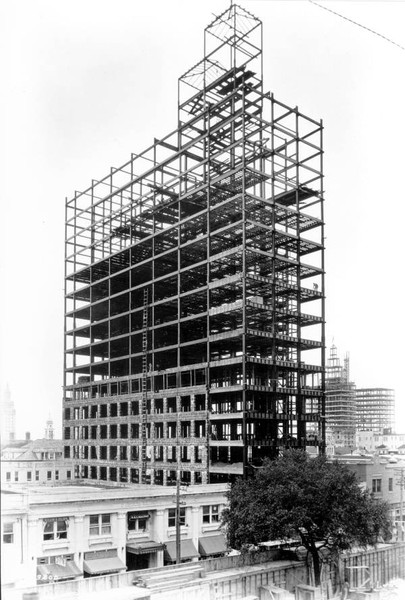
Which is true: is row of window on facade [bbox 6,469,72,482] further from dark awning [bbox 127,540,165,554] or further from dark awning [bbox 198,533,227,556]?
dark awning [bbox 127,540,165,554]

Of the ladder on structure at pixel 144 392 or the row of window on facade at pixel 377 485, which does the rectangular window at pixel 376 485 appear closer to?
the row of window on facade at pixel 377 485

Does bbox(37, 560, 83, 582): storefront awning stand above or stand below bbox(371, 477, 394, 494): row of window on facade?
above

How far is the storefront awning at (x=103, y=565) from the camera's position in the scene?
4834 centimetres

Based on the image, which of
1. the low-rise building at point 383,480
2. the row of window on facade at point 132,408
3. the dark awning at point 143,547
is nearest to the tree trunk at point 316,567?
the dark awning at point 143,547

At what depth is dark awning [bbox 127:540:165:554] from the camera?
5125cm

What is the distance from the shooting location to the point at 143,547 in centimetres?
5150

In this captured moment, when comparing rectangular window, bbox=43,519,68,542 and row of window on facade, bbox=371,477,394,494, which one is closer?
rectangular window, bbox=43,519,68,542

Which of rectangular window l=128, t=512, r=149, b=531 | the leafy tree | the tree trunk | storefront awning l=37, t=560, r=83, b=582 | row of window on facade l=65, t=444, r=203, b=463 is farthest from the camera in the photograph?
row of window on facade l=65, t=444, r=203, b=463

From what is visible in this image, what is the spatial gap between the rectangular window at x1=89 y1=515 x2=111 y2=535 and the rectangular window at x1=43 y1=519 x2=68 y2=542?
2375mm

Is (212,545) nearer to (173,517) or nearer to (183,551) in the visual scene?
(183,551)

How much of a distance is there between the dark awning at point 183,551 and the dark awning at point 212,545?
0.93 m

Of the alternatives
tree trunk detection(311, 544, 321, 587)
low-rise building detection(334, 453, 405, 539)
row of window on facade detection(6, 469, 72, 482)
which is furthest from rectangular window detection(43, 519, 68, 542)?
row of window on facade detection(6, 469, 72, 482)

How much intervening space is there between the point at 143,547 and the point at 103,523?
4015mm

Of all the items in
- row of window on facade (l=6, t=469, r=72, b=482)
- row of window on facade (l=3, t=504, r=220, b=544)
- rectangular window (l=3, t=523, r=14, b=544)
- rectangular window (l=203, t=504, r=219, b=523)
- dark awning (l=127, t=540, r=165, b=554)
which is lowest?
row of window on facade (l=6, t=469, r=72, b=482)
